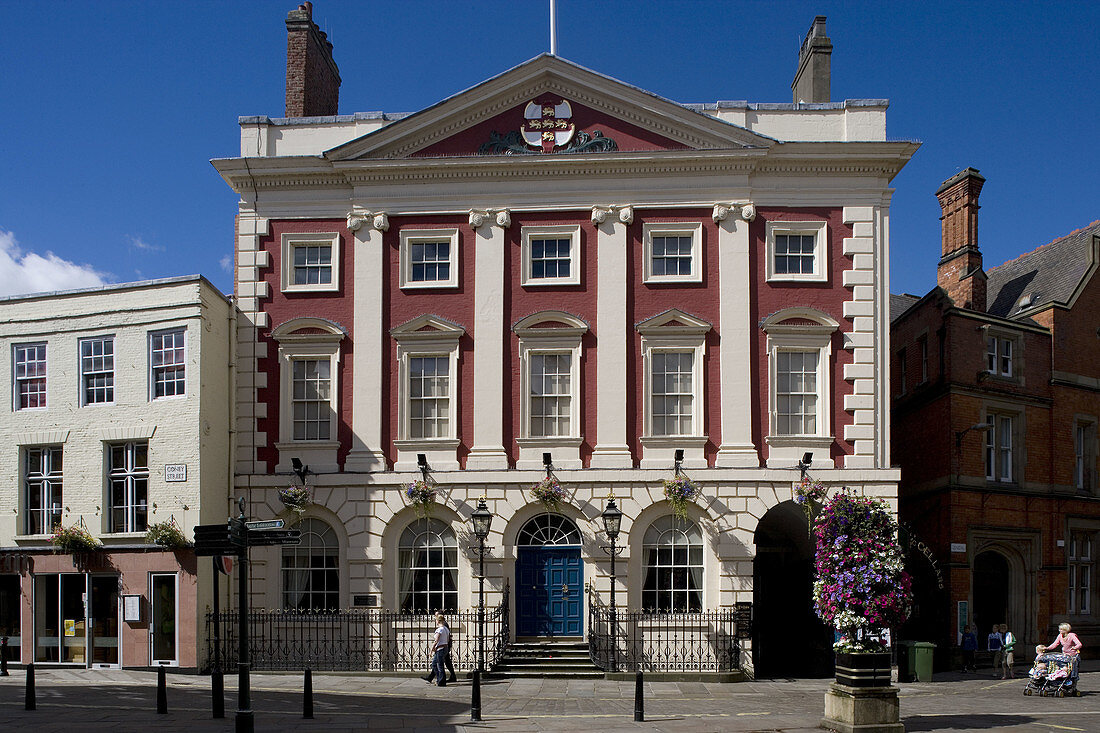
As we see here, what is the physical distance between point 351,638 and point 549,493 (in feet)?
19.1

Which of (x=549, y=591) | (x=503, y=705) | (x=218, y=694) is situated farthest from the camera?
(x=549, y=591)

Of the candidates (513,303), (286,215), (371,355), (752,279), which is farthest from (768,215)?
(286,215)

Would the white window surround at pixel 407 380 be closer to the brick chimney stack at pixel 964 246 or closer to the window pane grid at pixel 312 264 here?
the window pane grid at pixel 312 264

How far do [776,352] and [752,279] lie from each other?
1.87 m

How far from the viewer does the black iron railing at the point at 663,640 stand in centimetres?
2441

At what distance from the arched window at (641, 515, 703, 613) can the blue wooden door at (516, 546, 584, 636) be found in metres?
1.63

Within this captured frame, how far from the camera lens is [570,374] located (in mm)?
26047

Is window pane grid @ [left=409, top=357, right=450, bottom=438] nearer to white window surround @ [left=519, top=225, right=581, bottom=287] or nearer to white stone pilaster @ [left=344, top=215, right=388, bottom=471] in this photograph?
white stone pilaster @ [left=344, top=215, right=388, bottom=471]

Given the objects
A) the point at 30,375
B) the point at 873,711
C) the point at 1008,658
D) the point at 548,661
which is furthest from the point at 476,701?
the point at 30,375

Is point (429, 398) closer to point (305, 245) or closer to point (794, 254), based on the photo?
point (305, 245)

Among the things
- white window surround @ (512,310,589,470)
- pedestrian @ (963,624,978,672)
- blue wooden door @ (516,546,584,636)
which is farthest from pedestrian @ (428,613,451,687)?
pedestrian @ (963,624,978,672)

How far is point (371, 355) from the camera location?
1035 inches

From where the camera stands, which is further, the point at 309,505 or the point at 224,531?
the point at 309,505

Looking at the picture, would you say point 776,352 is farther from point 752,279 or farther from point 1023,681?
point 1023,681
